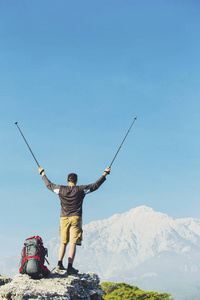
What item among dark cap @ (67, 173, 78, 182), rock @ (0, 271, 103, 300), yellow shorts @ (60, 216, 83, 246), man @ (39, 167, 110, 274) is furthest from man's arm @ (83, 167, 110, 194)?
rock @ (0, 271, 103, 300)

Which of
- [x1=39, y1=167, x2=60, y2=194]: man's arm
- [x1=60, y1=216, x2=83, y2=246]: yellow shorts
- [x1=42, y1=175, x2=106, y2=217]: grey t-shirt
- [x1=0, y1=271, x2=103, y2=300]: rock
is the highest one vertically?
[x1=39, y1=167, x2=60, y2=194]: man's arm

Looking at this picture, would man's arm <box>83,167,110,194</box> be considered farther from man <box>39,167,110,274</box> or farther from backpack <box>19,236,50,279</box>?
backpack <box>19,236,50,279</box>

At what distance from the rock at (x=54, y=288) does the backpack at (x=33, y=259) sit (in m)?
0.13

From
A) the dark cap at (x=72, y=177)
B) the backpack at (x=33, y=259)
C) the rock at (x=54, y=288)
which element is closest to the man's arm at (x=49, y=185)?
the dark cap at (x=72, y=177)

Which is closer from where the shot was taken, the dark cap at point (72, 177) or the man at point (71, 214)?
the man at point (71, 214)

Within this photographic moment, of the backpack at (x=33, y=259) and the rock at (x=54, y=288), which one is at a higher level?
the backpack at (x=33, y=259)

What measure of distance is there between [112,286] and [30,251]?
46.7 meters

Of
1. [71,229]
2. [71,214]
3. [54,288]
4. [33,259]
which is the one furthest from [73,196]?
[54,288]

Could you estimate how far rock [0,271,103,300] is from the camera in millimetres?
7188

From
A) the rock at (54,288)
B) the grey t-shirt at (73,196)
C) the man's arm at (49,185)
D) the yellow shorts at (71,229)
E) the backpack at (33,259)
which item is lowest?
the rock at (54,288)

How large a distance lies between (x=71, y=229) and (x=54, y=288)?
1671mm

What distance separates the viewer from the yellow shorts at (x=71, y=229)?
8844mm

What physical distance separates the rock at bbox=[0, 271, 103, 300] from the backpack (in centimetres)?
13

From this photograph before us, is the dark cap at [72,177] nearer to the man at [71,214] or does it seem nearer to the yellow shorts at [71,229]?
the man at [71,214]
